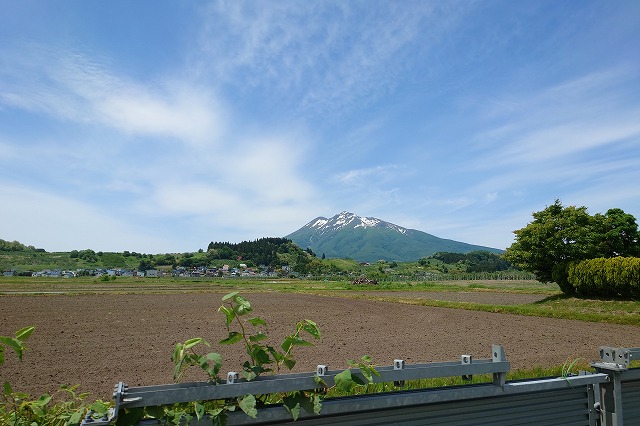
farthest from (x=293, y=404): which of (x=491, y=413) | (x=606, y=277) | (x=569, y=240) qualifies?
(x=569, y=240)

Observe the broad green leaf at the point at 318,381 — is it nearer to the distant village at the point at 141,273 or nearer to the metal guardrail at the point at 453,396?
the metal guardrail at the point at 453,396

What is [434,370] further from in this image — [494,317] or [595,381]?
[494,317]

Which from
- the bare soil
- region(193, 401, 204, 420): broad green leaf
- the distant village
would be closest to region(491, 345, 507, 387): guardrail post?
region(193, 401, 204, 420): broad green leaf

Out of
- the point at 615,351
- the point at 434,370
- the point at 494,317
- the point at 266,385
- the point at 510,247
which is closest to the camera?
the point at 266,385

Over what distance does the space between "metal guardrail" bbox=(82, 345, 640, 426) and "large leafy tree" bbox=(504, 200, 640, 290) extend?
2792cm

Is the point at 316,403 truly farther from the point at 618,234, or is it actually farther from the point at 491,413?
the point at 618,234

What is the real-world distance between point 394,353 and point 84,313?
19.5 meters

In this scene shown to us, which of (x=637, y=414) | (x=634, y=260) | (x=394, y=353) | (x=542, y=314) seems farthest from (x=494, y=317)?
(x=637, y=414)

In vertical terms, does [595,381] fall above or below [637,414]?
above

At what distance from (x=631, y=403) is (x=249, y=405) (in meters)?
3.13

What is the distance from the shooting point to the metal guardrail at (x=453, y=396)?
2105 mm

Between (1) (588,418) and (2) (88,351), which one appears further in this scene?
(2) (88,351)

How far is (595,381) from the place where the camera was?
3184 mm

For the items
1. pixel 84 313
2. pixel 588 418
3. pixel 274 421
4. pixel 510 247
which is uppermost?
pixel 510 247
